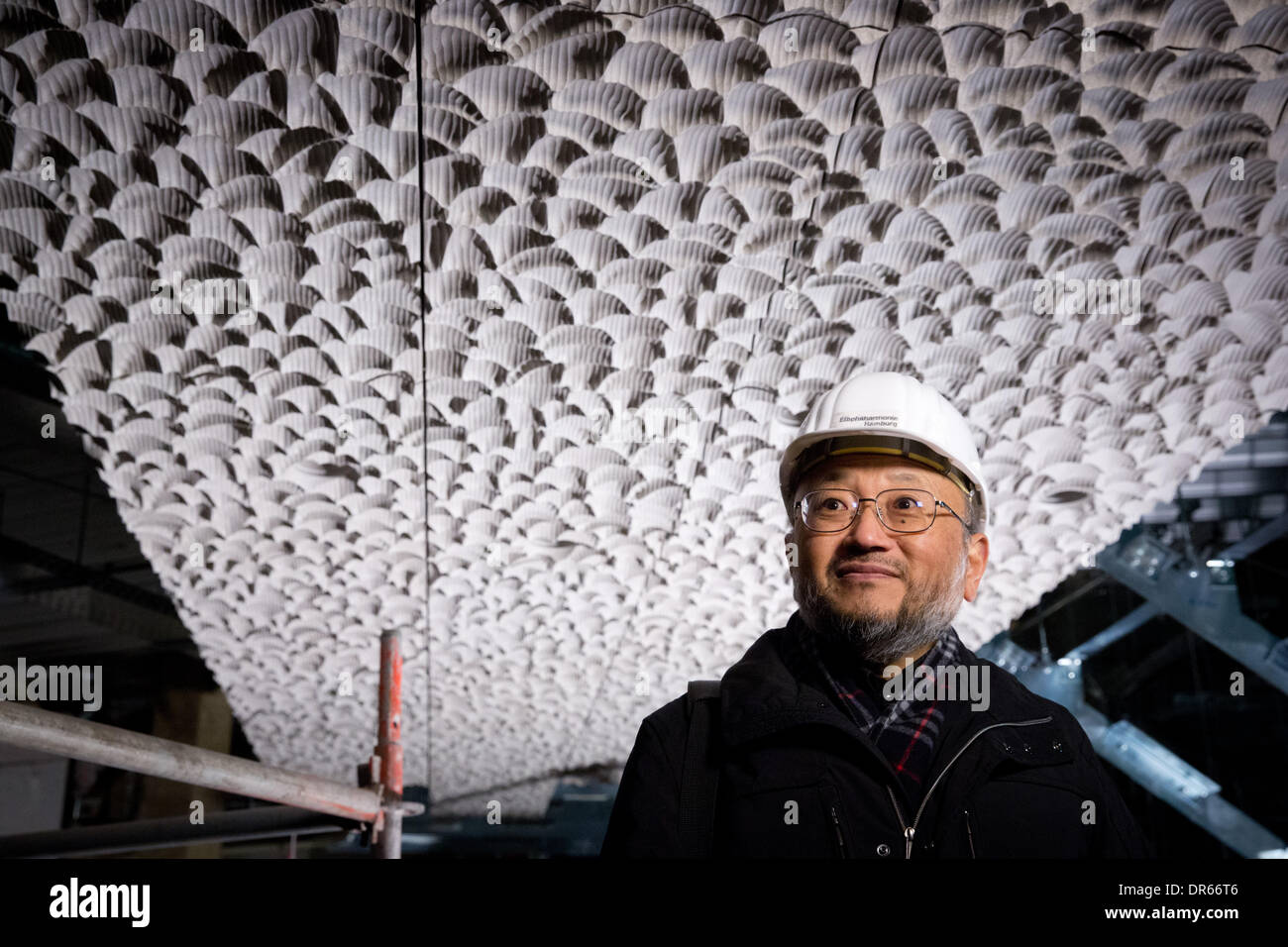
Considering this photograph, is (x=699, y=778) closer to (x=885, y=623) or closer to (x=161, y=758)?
(x=885, y=623)

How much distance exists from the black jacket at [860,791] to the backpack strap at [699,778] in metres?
0.01

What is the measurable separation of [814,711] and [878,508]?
0.84ft

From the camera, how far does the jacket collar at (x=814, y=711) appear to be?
798mm

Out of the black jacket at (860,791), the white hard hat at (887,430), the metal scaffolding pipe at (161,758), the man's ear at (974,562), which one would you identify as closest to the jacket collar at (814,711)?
the black jacket at (860,791)

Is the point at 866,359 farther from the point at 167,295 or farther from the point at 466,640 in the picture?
the point at 466,640

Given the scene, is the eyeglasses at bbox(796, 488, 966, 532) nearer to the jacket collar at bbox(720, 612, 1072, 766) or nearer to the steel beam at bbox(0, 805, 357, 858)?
the jacket collar at bbox(720, 612, 1072, 766)

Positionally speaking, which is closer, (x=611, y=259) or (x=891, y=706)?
(x=891, y=706)

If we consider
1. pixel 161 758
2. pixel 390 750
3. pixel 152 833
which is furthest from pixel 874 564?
pixel 152 833

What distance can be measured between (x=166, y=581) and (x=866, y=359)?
2.88 meters

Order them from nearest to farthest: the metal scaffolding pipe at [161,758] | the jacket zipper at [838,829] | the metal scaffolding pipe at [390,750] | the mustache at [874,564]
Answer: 1. the jacket zipper at [838,829]
2. the mustache at [874,564]
3. the metal scaffolding pipe at [161,758]
4. the metal scaffolding pipe at [390,750]

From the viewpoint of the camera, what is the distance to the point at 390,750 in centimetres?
215

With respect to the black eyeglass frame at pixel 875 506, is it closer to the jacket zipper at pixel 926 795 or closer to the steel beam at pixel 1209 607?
the jacket zipper at pixel 926 795

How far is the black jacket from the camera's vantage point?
2.56ft
